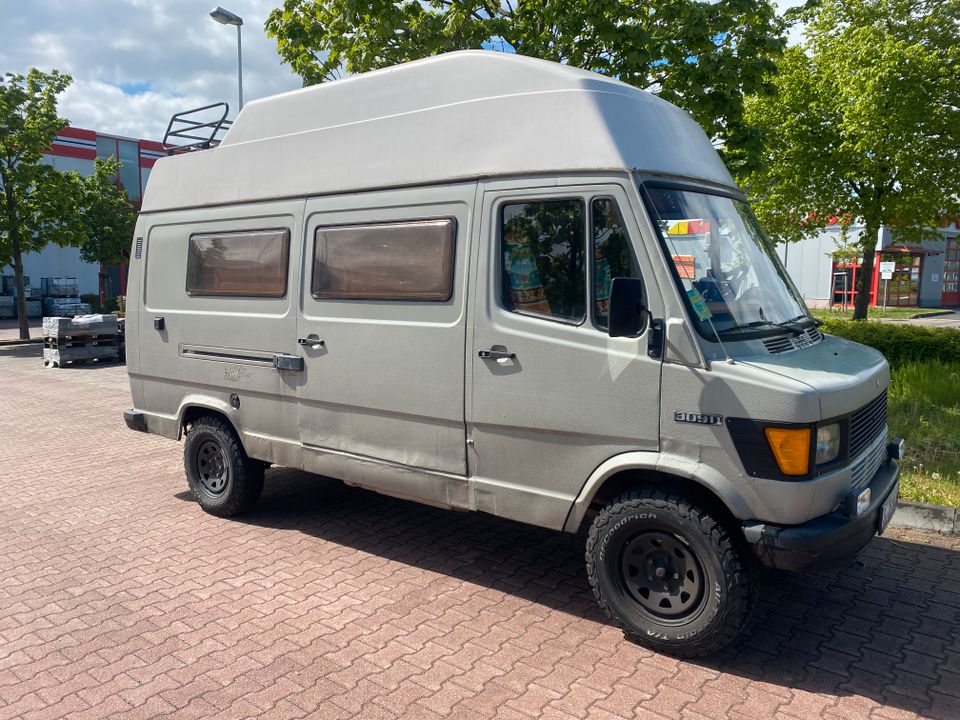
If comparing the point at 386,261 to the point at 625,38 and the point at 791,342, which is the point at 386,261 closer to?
the point at 791,342

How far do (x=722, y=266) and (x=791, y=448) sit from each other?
1.09m

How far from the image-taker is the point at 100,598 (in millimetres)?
4613

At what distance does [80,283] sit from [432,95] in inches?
1687

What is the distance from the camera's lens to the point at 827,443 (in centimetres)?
360

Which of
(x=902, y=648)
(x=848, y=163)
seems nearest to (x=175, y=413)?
(x=902, y=648)

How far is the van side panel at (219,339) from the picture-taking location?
18.0 feet

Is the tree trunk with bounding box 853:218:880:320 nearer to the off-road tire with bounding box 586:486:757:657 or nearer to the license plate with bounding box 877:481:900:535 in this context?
the license plate with bounding box 877:481:900:535

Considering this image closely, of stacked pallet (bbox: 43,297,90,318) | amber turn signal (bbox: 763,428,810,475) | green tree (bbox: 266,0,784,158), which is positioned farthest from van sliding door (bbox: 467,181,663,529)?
stacked pallet (bbox: 43,297,90,318)

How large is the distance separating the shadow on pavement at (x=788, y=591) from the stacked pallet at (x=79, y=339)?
1186 cm

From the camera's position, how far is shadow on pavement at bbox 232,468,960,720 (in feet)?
12.2

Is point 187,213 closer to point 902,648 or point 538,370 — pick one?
point 538,370

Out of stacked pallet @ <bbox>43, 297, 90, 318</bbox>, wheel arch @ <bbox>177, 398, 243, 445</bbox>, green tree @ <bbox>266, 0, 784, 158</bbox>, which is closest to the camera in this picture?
wheel arch @ <bbox>177, 398, 243, 445</bbox>

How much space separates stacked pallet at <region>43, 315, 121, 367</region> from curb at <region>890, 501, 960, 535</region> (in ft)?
53.6

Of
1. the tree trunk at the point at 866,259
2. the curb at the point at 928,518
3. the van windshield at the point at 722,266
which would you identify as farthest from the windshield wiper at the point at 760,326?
the tree trunk at the point at 866,259
